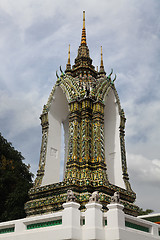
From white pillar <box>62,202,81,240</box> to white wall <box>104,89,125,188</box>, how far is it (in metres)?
5.33

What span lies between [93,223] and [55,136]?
22.4ft

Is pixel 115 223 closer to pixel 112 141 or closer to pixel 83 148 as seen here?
pixel 83 148

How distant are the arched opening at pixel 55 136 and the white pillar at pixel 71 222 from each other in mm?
4848

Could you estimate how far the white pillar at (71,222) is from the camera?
7.11 metres

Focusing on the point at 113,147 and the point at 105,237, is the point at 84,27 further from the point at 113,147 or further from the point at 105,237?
the point at 105,237

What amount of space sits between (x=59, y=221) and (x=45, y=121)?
6609 millimetres

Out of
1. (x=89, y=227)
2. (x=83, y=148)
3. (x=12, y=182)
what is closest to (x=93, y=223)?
(x=89, y=227)

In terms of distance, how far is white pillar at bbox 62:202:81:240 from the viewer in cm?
711

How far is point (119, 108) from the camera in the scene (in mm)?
14016

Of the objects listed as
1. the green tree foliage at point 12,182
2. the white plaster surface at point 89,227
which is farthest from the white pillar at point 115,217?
the green tree foliage at point 12,182

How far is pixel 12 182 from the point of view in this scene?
2252 centimetres

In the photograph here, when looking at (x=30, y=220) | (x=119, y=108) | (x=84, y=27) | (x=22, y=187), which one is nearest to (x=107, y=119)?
(x=119, y=108)

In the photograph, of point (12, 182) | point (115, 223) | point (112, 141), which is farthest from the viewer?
point (12, 182)

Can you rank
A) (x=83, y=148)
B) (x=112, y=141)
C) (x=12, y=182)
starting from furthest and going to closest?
(x=12, y=182) < (x=112, y=141) < (x=83, y=148)
